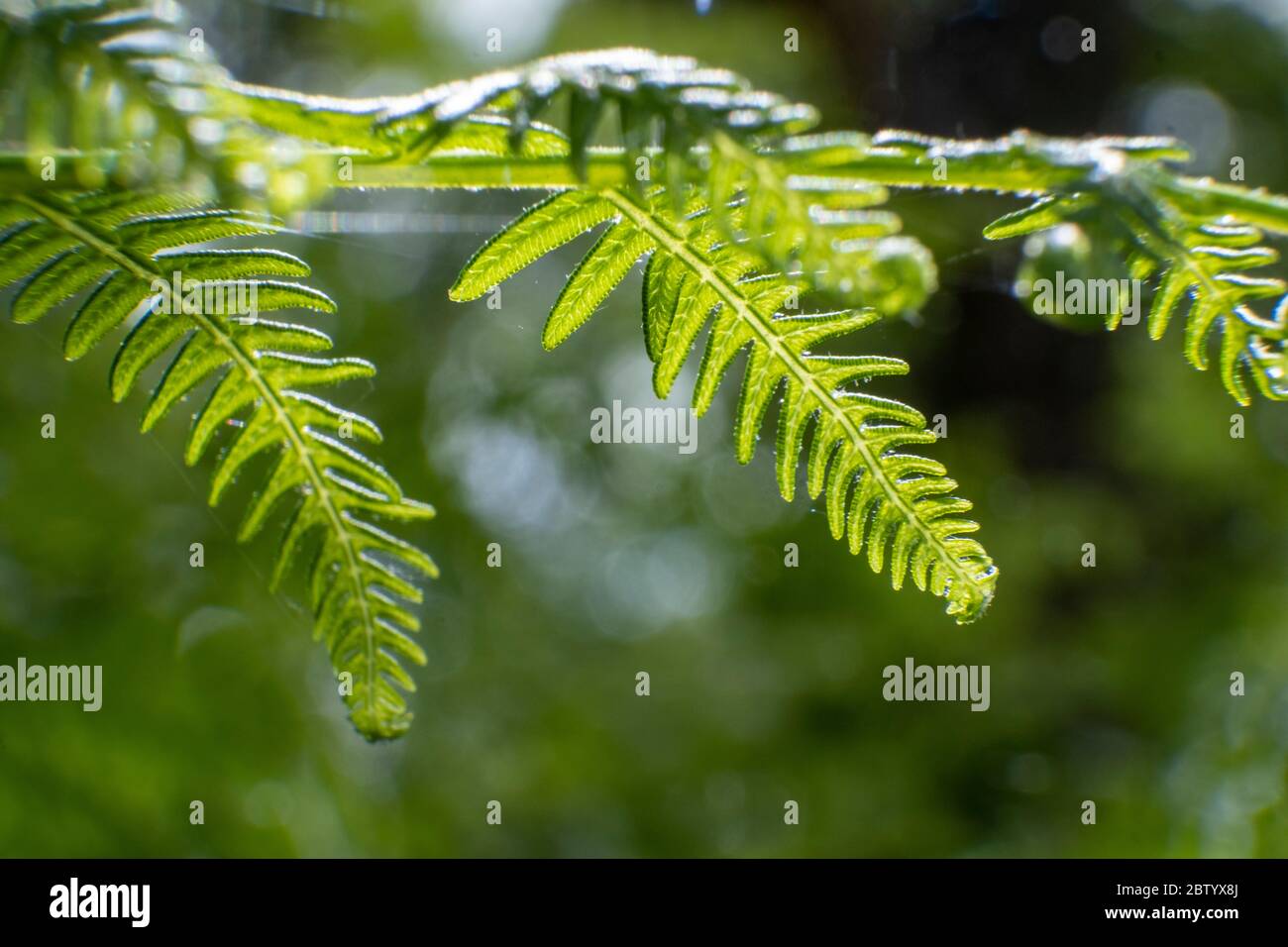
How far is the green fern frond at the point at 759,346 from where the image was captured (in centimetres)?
72

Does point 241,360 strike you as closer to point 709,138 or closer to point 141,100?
point 141,100

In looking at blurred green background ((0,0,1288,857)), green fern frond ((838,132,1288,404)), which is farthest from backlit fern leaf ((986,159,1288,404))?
blurred green background ((0,0,1288,857))

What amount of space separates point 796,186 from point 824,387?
22 centimetres

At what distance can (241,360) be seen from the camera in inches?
29.9

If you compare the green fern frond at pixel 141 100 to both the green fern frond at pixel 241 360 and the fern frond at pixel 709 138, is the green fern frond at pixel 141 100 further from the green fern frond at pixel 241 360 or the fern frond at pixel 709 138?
the green fern frond at pixel 241 360

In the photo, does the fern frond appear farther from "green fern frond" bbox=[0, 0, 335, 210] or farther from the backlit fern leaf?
the backlit fern leaf

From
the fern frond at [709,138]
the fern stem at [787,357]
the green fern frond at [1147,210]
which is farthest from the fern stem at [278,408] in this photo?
the green fern frond at [1147,210]

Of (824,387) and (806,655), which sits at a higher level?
(824,387)

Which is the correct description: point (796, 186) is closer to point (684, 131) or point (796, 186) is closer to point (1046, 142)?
point (684, 131)

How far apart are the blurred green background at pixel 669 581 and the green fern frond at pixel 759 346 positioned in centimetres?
142

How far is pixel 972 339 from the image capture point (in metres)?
4.04
